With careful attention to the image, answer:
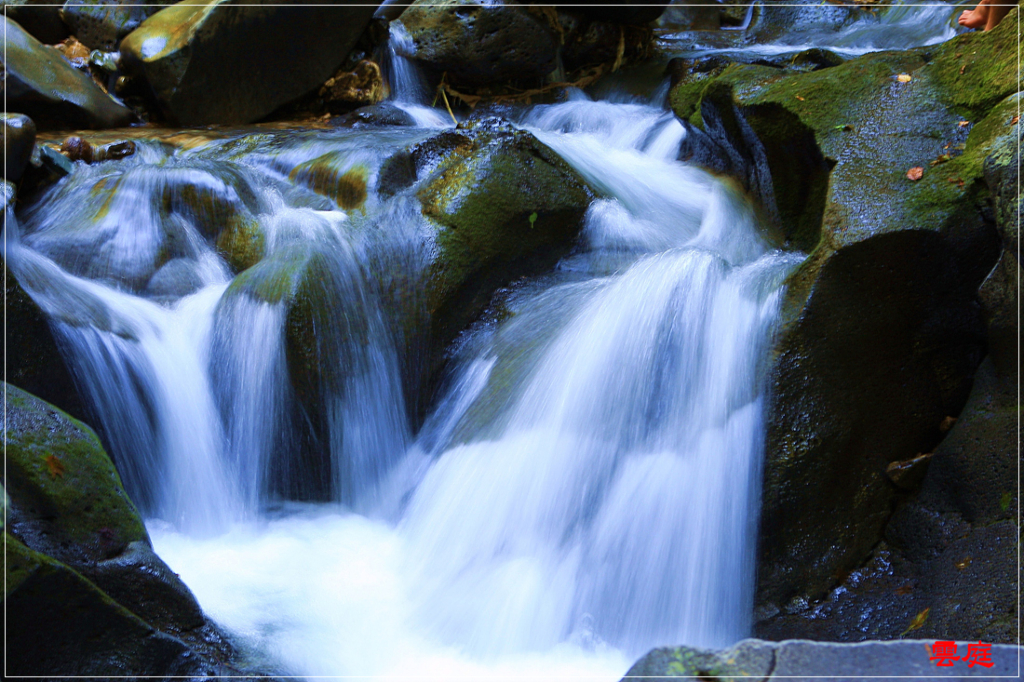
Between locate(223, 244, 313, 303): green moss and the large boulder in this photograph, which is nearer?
locate(223, 244, 313, 303): green moss

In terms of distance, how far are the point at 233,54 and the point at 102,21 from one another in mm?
2515

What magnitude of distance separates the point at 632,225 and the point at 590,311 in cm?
110

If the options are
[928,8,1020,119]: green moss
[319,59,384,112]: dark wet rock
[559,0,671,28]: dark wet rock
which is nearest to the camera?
[928,8,1020,119]: green moss

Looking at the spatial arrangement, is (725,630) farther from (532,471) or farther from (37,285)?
(37,285)

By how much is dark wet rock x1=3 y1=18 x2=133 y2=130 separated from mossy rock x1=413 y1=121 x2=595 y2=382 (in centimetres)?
435

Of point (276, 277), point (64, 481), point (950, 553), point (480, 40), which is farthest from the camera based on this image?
point (480, 40)

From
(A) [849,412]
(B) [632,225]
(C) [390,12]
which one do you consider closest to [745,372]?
(A) [849,412]

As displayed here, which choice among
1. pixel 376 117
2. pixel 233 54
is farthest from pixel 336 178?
pixel 233 54

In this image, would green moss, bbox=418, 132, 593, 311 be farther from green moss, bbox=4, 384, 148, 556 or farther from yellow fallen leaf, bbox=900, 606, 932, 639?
yellow fallen leaf, bbox=900, 606, 932, 639

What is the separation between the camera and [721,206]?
4645 mm

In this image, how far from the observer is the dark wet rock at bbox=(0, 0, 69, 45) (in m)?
8.43

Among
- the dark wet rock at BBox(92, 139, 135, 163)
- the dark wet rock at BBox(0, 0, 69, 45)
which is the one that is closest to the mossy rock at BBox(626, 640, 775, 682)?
the dark wet rock at BBox(92, 139, 135, 163)

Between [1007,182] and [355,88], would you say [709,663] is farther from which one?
[355,88]

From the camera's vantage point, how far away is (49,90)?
250 inches
